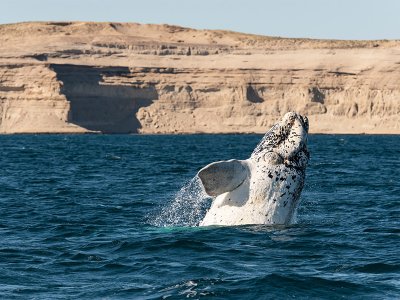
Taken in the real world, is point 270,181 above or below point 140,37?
below

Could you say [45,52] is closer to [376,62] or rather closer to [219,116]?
[219,116]

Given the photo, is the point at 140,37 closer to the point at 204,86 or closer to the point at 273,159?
the point at 204,86

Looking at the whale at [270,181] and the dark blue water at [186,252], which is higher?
the whale at [270,181]

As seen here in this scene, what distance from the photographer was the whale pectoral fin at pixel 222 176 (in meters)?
14.3

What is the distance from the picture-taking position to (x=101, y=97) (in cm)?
12975

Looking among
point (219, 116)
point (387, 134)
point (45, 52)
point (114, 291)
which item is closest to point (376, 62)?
point (387, 134)

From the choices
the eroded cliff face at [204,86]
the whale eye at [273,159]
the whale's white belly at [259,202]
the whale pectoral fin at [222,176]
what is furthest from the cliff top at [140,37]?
the whale pectoral fin at [222,176]

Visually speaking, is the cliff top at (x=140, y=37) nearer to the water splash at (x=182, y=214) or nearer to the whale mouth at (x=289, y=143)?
the water splash at (x=182, y=214)

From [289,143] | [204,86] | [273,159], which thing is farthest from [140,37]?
[273,159]

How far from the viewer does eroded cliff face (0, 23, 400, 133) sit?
128625 mm

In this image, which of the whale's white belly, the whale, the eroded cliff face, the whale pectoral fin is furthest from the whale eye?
the eroded cliff face

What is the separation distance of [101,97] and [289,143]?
11552 cm

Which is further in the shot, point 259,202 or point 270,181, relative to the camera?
point 259,202

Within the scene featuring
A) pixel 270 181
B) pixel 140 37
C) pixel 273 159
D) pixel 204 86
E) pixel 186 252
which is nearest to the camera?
pixel 186 252
